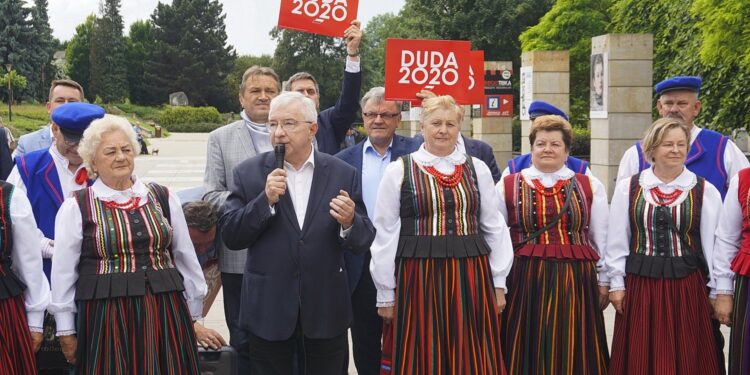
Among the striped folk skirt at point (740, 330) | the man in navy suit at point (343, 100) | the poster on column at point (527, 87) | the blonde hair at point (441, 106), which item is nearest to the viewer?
the striped folk skirt at point (740, 330)

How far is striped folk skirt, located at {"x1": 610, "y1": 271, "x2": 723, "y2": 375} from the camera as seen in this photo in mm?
4875

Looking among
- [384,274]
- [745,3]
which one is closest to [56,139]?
[384,274]

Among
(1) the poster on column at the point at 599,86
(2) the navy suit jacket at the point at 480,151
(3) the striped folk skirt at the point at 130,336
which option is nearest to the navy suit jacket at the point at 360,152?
(2) the navy suit jacket at the point at 480,151

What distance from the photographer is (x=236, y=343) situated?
5039 millimetres

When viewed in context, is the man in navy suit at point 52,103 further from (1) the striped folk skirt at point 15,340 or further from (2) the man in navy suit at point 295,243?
(1) the striped folk skirt at point 15,340

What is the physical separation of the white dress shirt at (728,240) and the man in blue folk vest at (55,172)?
→ 3.38m

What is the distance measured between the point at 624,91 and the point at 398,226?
35.4 feet

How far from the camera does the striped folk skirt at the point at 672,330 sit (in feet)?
16.0

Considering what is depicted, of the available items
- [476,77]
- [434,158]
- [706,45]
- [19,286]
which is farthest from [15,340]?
[706,45]

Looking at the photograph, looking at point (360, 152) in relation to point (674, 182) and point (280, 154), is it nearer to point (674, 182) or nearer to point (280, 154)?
point (280, 154)

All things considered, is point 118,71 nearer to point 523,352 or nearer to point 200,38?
point 200,38

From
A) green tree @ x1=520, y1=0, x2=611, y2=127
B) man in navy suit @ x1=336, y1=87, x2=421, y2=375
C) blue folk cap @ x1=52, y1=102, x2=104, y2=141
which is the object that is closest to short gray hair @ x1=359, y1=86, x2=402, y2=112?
man in navy suit @ x1=336, y1=87, x2=421, y2=375

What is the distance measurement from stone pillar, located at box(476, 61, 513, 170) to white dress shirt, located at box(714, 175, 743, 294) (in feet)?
56.3

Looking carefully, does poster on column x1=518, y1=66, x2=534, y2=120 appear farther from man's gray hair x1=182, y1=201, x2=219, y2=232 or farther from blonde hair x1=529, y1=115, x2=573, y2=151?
man's gray hair x1=182, y1=201, x2=219, y2=232
